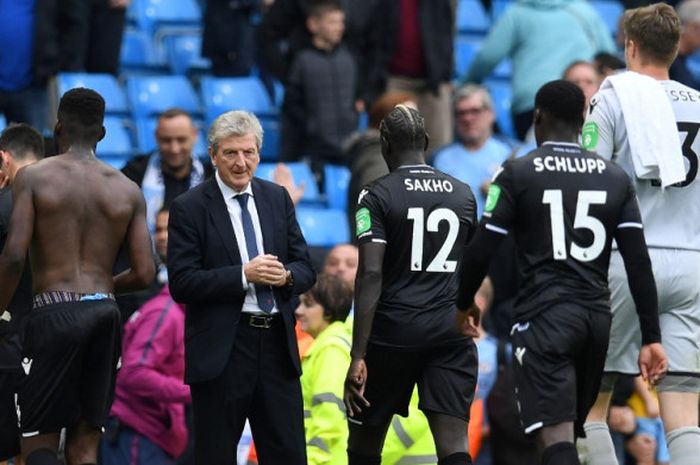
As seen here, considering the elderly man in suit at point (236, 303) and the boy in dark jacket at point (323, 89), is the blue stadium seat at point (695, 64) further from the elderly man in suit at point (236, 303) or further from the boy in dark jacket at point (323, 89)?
the elderly man in suit at point (236, 303)

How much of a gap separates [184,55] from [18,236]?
26.0 ft

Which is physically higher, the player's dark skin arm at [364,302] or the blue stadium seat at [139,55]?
the blue stadium seat at [139,55]

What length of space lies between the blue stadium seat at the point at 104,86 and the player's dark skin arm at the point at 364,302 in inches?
235

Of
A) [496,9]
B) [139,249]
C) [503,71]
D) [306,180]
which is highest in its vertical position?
[496,9]

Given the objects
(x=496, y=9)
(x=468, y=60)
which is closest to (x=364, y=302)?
(x=468, y=60)

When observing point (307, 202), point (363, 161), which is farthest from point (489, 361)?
point (307, 202)

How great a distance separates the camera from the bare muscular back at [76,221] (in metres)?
8.17

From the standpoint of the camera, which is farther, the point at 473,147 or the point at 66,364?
the point at 473,147

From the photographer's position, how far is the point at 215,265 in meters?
8.39

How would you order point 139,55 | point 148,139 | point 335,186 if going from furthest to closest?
point 139,55 → point 148,139 → point 335,186

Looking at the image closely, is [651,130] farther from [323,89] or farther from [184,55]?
[184,55]

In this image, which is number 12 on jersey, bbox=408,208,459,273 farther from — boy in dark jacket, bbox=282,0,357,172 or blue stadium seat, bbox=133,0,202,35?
blue stadium seat, bbox=133,0,202,35

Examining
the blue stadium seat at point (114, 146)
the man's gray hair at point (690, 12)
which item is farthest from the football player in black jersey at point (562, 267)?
the man's gray hair at point (690, 12)

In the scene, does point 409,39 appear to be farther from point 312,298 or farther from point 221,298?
point 221,298
